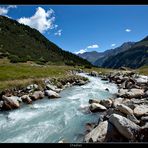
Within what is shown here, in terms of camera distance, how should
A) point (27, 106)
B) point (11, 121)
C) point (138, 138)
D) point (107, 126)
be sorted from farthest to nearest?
point (27, 106)
point (11, 121)
point (107, 126)
point (138, 138)

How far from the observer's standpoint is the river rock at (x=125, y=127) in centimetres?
729

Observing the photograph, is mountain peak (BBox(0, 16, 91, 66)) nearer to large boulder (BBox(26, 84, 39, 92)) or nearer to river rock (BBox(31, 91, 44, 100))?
large boulder (BBox(26, 84, 39, 92))

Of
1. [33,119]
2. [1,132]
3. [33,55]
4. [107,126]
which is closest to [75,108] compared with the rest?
[33,119]

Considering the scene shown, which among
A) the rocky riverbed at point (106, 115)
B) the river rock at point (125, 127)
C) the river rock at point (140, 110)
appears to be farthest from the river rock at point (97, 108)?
the river rock at point (125, 127)

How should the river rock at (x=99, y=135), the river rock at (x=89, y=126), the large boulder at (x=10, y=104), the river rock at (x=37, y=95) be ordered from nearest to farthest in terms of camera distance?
the river rock at (x=99, y=135) → the river rock at (x=89, y=126) → the large boulder at (x=10, y=104) → the river rock at (x=37, y=95)

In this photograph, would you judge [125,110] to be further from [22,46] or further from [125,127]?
[22,46]

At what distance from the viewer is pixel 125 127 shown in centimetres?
751

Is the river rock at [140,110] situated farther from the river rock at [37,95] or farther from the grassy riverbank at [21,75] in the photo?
the grassy riverbank at [21,75]

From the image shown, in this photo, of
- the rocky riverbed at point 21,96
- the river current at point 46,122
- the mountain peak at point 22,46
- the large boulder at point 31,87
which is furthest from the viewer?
the mountain peak at point 22,46

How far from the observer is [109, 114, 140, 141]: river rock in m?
7.29

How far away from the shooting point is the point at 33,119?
11328mm

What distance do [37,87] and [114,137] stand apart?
41.4 ft

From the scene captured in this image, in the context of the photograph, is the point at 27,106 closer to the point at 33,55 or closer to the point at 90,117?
the point at 90,117

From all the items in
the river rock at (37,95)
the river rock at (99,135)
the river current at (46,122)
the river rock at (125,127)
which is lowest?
the river current at (46,122)
